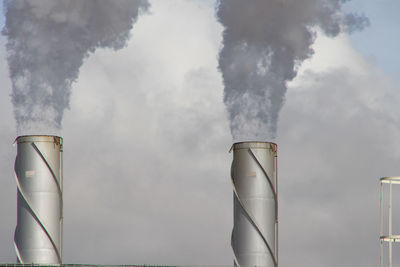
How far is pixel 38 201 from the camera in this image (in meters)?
155

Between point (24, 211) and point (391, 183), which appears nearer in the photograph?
point (391, 183)

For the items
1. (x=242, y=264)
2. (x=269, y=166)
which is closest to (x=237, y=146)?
(x=269, y=166)

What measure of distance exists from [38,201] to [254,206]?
85.5ft

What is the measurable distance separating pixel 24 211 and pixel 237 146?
27066 mm

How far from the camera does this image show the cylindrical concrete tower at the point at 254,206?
512ft

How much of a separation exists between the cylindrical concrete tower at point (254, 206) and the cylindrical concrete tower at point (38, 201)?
21.6 metres

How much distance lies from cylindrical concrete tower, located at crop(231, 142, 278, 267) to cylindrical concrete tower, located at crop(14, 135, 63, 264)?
21626 millimetres

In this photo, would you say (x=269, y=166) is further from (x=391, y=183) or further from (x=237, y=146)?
(x=391, y=183)

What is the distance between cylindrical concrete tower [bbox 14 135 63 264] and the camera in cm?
15425

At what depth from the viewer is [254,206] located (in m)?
156

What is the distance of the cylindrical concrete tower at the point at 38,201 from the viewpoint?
506ft

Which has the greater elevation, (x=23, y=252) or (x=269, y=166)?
(x=269, y=166)

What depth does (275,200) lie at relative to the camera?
158m

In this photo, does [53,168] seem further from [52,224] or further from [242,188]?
[242,188]
